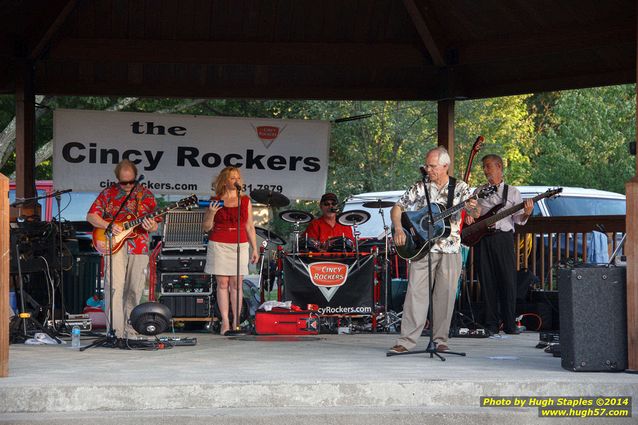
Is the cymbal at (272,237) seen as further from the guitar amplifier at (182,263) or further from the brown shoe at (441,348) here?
the brown shoe at (441,348)

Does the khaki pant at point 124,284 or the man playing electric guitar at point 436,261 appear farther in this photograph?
the khaki pant at point 124,284

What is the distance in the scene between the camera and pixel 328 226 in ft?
44.6

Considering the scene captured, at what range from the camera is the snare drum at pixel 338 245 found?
1311 centimetres

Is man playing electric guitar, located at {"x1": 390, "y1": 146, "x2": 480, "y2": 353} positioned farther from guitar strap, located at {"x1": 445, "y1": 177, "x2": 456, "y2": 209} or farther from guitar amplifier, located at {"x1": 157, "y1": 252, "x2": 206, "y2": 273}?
guitar amplifier, located at {"x1": 157, "y1": 252, "x2": 206, "y2": 273}

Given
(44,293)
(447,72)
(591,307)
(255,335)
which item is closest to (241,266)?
(255,335)

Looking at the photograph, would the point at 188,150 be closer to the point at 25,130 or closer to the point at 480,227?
the point at 25,130

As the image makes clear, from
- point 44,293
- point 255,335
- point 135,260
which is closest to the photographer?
point 135,260

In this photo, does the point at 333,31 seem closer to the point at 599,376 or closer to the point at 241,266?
the point at 241,266

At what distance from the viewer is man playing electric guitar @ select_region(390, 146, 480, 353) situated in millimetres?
9555

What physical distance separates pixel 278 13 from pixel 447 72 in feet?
7.30

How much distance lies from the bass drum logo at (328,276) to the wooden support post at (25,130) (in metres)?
3.51

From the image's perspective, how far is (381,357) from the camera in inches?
369

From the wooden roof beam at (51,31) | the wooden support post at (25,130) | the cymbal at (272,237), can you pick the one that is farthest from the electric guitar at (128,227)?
the wooden roof beam at (51,31)

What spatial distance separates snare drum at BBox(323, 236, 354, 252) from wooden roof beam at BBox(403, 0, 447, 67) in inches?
99.4
